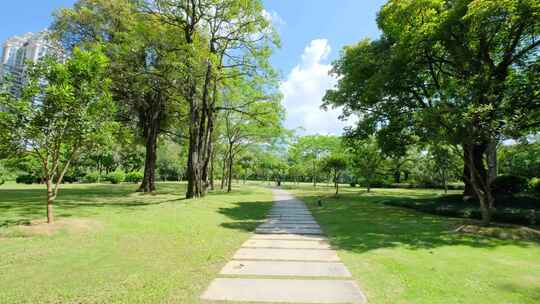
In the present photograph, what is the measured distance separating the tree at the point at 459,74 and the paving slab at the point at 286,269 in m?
6.15

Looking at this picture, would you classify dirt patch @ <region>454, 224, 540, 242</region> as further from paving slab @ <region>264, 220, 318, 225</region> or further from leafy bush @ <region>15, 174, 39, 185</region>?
leafy bush @ <region>15, 174, 39, 185</region>

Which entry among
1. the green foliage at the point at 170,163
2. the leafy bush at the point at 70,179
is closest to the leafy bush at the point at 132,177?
the green foliage at the point at 170,163

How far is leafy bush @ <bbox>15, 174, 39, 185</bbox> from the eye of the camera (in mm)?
27922

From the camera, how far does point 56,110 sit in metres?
6.62

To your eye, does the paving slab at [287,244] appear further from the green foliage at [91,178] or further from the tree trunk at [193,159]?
the green foliage at [91,178]

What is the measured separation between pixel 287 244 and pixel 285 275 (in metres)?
2.06

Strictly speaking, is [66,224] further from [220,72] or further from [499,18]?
[499,18]

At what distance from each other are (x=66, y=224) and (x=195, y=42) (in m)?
9.92

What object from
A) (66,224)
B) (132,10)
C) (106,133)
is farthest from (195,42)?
(66,224)

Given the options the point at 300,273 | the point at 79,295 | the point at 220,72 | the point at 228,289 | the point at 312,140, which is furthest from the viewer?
the point at 312,140

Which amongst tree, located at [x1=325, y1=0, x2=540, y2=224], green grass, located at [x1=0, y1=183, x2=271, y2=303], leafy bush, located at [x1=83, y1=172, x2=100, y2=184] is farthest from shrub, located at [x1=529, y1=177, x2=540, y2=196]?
leafy bush, located at [x1=83, y1=172, x2=100, y2=184]

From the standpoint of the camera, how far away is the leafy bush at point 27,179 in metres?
27.9

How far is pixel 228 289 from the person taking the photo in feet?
11.7

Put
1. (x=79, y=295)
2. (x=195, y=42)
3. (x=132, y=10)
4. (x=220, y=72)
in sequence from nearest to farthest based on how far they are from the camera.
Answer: (x=79, y=295) → (x=195, y=42) → (x=220, y=72) → (x=132, y=10)
